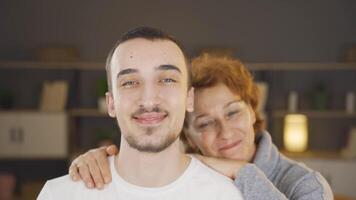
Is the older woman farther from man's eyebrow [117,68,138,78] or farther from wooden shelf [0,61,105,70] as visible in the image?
wooden shelf [0,61,105,70]

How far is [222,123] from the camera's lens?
1.78 metres

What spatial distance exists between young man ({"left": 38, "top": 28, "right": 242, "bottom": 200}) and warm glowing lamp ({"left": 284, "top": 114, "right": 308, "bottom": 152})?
3.25 meters

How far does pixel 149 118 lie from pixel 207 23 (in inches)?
143

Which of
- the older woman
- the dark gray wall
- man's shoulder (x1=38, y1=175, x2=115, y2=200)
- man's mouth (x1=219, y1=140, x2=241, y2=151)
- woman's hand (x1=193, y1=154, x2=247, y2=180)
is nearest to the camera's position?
man's shoulder (x1=38, y1=175, x2=115, y2=200)

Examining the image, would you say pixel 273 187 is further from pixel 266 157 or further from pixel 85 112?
pixel 85 112

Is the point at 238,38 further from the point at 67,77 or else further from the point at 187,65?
the point at 187,65

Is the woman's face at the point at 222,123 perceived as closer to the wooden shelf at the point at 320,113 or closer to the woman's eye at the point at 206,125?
the woman's eye at the point at 206,125

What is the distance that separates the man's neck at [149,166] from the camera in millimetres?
1416

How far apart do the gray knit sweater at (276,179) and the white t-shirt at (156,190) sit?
0.16 feet

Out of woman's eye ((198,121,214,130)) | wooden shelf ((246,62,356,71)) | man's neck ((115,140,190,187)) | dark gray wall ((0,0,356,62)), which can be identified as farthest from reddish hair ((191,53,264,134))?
dark gray wall ((0,0,356,62))

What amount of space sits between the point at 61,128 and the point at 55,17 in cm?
97

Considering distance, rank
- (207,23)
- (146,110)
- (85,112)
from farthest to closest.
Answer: (207,23)
(85,112)
(146,110)

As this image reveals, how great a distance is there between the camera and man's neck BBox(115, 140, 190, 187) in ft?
4.65

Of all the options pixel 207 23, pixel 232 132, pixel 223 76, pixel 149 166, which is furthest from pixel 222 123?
pixel 207 23
